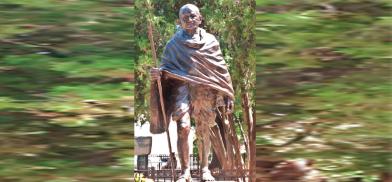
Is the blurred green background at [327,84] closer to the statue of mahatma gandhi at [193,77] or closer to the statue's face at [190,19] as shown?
the statue of mahatma gandhi at [193,77]

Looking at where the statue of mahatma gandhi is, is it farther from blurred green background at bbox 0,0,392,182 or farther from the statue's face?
blurred green background at bbox 0,0,392,182

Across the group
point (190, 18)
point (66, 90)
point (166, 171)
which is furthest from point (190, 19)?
point (66, 90)

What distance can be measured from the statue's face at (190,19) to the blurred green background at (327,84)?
0.83 m

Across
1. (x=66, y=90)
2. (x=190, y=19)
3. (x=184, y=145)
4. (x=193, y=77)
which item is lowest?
(x=184, y=145)

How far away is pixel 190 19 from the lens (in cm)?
477

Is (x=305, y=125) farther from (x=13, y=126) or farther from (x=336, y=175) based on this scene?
(x=13, y=126)

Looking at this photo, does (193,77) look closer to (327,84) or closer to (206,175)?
(206,175)

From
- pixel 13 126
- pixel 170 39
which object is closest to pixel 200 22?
pixel 170 39

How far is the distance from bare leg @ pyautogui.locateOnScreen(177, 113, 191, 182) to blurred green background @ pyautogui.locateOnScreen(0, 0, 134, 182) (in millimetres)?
559

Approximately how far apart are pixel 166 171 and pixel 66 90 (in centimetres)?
99

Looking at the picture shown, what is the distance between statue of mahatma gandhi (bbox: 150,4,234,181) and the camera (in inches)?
189

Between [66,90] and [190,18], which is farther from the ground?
[190,18]

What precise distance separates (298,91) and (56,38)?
1.59 meters

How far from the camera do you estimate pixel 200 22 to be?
4793mm
